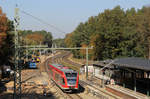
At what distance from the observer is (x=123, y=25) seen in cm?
5075

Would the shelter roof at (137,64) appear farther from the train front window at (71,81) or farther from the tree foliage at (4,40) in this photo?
the tree foliage at (4,40)

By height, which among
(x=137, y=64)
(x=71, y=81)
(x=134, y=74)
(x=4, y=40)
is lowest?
(x=71, y=81)

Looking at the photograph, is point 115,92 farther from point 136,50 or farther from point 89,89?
point 136,50

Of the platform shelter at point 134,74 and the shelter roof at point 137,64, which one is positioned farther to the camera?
the platform shelter at point 134,74

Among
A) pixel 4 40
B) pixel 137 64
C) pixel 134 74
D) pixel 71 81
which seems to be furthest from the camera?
pixel 4 40

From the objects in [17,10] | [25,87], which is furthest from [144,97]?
[25,87]

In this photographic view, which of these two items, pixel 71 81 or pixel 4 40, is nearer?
pixel 71 81

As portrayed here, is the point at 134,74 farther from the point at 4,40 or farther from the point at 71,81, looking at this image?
the point at 4,40

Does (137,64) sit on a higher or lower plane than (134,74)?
higher

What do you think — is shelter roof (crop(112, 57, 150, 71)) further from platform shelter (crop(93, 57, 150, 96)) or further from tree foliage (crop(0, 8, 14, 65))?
tree foliage (crop(0, 8, 14, 65))

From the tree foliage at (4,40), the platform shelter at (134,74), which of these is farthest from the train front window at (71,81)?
the tree foliage at (4,40)

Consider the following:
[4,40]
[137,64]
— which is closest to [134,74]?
[137,64]

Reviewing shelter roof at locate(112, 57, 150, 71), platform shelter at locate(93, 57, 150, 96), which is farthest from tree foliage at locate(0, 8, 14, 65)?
shelter roof at locate(112, 57, 150, 71)

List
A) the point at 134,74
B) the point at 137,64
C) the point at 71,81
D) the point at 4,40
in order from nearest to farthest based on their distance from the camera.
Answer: the point at 137,64 → the point at 134,74 → the point at 71,81 → the point at 4,40
